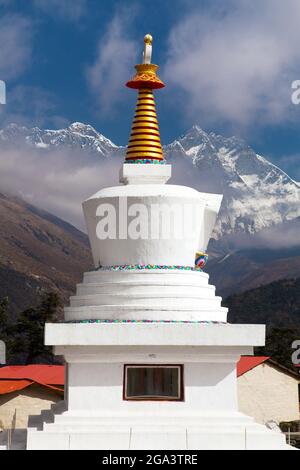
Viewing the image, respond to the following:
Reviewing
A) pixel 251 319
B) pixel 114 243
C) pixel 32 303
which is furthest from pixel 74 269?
pixel 114 243

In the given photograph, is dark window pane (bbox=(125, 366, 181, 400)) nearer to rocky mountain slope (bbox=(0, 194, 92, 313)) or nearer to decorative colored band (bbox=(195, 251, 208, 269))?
decorative colored band (bbox=(195, 251, 208, 269))

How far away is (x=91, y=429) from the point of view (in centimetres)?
1305

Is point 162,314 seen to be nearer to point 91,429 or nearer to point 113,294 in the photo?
point 113,294

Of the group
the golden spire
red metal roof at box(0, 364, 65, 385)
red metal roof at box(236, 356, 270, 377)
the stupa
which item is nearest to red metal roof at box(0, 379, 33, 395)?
red metal roof at box(0, 364, 65, 385)

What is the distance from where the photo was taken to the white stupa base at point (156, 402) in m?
13.0

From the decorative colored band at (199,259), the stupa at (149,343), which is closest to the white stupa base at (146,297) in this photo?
the stupa at (149,343)

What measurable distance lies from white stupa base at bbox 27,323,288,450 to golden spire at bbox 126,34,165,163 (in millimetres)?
4043

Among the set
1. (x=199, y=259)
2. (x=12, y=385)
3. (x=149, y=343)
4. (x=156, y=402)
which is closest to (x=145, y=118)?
(x=199, y=259)

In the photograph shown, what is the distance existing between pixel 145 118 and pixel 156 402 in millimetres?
6056

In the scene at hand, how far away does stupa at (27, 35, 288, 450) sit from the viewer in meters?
13.1

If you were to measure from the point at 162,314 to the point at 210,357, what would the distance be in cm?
119

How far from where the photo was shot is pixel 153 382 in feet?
45.8
